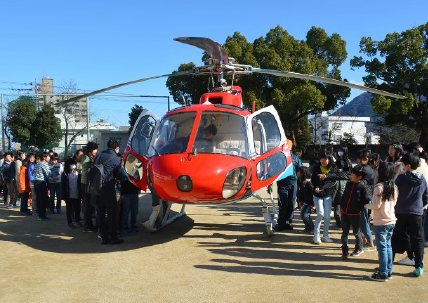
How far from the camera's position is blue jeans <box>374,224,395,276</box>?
15.7 feet

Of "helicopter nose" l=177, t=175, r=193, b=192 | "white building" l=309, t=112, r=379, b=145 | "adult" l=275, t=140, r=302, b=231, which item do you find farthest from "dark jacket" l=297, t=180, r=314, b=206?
"white building" l=309, t=112, r=379, b=145

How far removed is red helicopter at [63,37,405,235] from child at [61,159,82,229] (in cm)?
203

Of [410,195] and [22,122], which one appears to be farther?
[22,122]

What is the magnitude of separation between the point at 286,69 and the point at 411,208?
935 inches

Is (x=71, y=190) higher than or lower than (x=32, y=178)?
lower

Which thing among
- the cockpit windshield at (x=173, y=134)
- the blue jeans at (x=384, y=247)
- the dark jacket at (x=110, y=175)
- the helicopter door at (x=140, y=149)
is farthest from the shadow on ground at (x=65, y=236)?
the blue jeans at (x=384, y=247)

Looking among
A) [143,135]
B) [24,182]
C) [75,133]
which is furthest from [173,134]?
[75,133]

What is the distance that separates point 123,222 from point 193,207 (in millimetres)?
3235

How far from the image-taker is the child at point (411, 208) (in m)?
5.07

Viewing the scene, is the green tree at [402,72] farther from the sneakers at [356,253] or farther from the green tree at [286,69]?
the sneakers at [356,253]

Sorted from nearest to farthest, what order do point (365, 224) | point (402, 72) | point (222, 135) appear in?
point (365, 224)
point (222, 135)
point (402, 72)

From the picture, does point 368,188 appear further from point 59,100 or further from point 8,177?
point 59,100

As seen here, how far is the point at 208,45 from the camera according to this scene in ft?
23.1

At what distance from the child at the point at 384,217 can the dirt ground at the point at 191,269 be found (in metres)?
0.19
